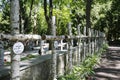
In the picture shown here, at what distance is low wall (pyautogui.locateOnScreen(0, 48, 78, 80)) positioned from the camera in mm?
5344

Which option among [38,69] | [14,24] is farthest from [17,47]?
[38,69]

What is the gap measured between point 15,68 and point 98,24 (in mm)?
52158

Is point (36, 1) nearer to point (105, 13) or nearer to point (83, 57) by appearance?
point (105, 13)

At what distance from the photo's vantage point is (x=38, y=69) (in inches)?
254

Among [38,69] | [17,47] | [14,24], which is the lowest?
[38,69]

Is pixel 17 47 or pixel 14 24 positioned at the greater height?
pixel 14 24

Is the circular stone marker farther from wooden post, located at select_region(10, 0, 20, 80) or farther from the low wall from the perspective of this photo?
the low wall

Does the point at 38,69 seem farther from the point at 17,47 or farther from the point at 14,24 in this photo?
the point at 14,24

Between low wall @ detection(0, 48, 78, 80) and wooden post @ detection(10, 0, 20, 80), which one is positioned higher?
wooden post @ detection(10, 0, 20, 80)

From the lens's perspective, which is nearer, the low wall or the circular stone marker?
the circular stone marker

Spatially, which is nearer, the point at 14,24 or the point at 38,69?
the point at 14,24

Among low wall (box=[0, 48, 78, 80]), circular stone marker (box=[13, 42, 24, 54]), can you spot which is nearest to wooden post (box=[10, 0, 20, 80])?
circular stone marker (box=[13, 42, 24, 54])

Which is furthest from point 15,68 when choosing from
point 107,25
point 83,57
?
point 107,25

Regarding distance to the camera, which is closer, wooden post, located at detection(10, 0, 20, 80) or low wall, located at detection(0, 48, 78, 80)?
wooden post, located at detection(10, 0, 20, 80)
